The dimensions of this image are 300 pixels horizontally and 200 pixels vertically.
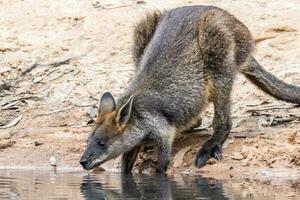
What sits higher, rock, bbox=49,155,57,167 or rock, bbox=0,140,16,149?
rock, bbox=49,155,57,167

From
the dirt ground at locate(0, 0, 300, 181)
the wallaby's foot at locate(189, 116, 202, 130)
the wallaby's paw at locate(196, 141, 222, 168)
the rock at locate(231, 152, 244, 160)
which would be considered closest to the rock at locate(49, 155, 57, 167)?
the dirt ground at locate(0, 0, 300, 181)

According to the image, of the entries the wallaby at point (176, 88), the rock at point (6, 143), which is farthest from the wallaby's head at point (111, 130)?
the rock at point (6, 143)

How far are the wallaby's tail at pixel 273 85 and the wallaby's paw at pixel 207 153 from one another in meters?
1.05

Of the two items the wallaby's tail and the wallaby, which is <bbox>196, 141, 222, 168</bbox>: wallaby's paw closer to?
the wallaby

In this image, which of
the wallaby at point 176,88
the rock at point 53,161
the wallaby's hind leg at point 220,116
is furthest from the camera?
the rock at point 53,161

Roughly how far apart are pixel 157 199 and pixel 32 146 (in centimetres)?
346

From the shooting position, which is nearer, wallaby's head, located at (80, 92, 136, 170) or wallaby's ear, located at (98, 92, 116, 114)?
wallaby's head, located at (80, 92, 136, 170)

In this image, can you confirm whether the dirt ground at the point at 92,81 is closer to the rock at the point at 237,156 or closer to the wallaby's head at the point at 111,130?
the rock at the point at 237,156

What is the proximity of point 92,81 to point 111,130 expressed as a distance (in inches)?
108

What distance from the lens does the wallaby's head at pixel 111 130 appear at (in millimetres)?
11320

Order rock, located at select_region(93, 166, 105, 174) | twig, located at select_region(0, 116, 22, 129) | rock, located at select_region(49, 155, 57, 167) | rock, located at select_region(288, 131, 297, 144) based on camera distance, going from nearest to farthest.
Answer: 1. rock, located at select_region(288, 131, 297, 144)
2. rock, located at select_region(93, 166, 105, 174)
3. rock, located at select_region(49, 155, 57, 167)
4. twig, located at select_region(0, 116, 22, 129)

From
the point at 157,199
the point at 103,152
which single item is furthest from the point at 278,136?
the point at 157,199

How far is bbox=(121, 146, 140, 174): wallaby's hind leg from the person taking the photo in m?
11.7

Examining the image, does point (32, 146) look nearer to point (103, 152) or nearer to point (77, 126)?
point (77, 126)
